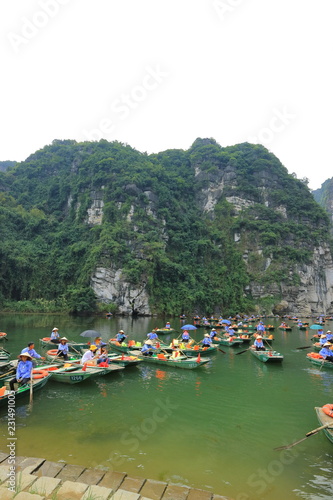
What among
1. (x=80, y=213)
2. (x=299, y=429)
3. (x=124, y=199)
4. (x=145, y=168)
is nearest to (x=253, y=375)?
(x=299, y=429)

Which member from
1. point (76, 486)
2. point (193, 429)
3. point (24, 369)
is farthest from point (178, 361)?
point (76, 486)

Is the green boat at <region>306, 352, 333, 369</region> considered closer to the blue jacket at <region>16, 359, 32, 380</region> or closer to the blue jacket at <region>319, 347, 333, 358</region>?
the blue jacket at <region>319, 347, 333, 358</region>

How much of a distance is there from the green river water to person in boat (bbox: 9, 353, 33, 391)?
0.71 m

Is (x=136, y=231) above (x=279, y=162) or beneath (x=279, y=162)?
beneath

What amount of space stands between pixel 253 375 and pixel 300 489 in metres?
7.74

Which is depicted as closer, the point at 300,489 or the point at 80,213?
the point at 300,489

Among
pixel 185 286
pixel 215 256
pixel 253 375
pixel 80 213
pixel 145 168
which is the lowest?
pixel 253 375

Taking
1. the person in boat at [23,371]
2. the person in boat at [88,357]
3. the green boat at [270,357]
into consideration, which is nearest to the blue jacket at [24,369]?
the person in boat at [23,371]

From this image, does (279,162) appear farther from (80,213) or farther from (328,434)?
(328,434)

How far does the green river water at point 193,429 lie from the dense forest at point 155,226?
1158 inches

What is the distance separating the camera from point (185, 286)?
45.4 meters

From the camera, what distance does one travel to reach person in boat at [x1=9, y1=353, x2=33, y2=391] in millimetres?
8562

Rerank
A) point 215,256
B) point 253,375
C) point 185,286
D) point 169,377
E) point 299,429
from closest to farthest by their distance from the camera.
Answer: point 299,429 < point 169,377 < point 253,375 < point 185,286 < point 215,256

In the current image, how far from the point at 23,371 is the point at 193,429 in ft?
17.0
